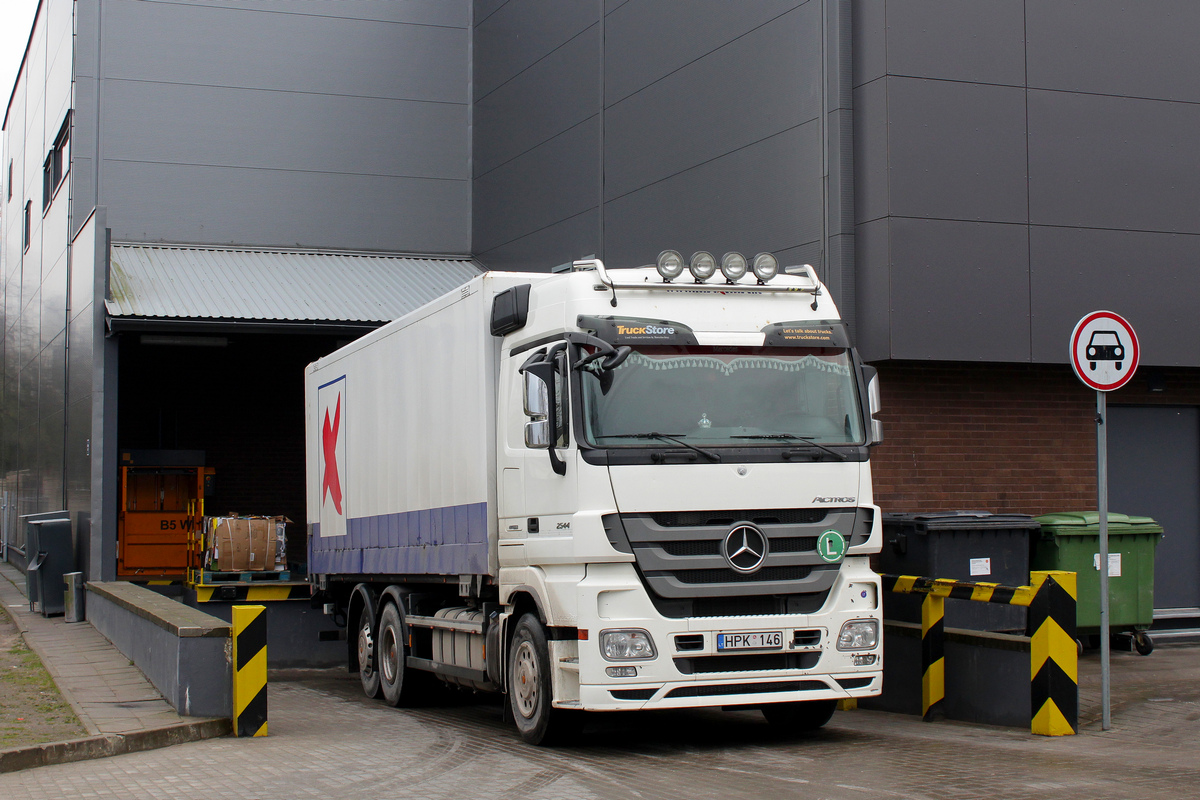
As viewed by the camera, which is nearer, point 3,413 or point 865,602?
point 865,602

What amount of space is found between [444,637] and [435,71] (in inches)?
608

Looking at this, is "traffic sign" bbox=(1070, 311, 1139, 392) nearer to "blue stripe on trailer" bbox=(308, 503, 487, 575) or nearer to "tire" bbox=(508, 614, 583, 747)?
"tire" bbox=(508, 614, 583, 747)

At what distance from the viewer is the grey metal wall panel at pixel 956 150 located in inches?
517

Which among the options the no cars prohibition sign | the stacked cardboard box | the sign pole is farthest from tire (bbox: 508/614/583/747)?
Result: the stacked cardboard box

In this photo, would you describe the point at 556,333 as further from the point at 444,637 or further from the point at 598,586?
the point at 444,637

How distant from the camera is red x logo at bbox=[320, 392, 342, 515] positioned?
46.3ft

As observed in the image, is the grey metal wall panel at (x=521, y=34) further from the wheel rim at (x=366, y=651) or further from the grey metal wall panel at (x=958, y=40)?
the wheel rim at (x=366, y=651)

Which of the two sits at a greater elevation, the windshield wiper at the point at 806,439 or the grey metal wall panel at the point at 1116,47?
the grey metal wall panel at the point at 1116,47

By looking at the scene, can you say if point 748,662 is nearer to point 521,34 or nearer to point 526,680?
point 526,680

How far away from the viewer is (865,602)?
911cm

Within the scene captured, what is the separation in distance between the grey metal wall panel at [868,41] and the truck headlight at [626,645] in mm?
7168

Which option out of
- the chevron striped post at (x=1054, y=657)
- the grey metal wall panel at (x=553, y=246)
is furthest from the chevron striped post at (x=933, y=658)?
the grey metal wall panel at (x=553, y=246)

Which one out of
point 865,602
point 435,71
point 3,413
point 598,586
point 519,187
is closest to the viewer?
point 598,586

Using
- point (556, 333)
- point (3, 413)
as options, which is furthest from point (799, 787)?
point (3, 413)
